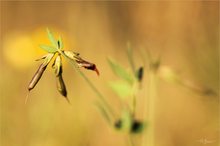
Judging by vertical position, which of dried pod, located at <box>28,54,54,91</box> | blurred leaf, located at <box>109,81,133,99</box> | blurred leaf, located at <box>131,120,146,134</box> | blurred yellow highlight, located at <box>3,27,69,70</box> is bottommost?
blurred leaf, located at <box>131,120,146,134</box>

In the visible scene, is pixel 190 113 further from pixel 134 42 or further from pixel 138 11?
pixel 138 11

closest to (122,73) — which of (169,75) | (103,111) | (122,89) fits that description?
(122,89)

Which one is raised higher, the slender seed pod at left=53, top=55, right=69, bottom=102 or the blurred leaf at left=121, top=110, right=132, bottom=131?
the slender seed pod at left=53, top=55, right=69, bottom=102

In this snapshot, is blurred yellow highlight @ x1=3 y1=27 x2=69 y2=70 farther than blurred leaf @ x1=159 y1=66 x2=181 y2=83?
Yes

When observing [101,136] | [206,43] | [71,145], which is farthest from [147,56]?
[206,43]

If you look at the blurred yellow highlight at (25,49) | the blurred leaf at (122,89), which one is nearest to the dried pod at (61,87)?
the blurred leaf at (122,89)

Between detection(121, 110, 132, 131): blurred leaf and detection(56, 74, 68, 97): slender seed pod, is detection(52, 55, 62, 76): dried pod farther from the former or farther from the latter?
detection(121, 110, 132, 131): blurred leaf

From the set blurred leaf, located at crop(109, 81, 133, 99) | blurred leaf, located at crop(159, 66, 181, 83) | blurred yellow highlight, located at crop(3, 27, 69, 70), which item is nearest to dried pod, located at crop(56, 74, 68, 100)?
blurred leaf, located at crop(109, 81, 133, 99)

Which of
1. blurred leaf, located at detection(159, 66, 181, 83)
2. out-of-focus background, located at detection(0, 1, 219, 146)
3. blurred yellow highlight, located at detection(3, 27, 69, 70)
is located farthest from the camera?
blurred yellow highlight, located at detection(3, 27, 69, 70)
